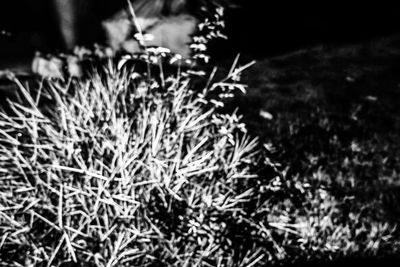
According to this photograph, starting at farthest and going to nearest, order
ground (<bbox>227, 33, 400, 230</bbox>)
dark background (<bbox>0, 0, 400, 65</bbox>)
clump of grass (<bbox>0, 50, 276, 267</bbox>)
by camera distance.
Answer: dark background (<bbox>0, 0, 400, 65</bbox>) < ground (<bbox>227, 33, 400, 230</bbox>) < clump of grass (<bbox>0, 50, 276, 267</bbox>)

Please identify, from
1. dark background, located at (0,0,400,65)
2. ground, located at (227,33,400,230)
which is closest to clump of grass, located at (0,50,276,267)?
ground, located at (227,33,400,230)

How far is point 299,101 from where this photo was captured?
4016mm

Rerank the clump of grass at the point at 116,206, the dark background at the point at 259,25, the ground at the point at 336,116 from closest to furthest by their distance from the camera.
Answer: the clump of grass at the point at 116,206
the ground at the point at 336,116
the dark background at the point at 259,25

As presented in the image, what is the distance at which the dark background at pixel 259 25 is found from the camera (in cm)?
521

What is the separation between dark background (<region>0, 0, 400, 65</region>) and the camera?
5211 mm

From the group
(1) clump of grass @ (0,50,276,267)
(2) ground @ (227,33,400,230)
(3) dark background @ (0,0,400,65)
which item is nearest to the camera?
(1) clump of grass @ (0,50,276,267)

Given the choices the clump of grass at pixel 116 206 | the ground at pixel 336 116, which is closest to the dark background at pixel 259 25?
the ground at pixel 336 116

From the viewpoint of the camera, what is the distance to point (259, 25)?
5.57 metres

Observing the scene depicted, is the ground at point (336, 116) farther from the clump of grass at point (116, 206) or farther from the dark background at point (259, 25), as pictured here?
the clump of grass at point (116, 206)

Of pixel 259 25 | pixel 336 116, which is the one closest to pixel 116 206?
pixel 336 116

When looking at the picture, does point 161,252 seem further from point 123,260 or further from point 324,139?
point 324,139

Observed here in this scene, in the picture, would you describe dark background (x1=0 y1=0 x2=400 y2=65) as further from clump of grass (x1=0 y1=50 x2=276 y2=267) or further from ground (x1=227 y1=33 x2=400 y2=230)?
clump of grass (x1=0 y1=50 x2=276 y2=267)

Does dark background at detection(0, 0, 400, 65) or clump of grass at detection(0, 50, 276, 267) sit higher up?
dark background at detection(0, 0, 400, 65)

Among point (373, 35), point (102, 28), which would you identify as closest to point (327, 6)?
point (373, 35)
